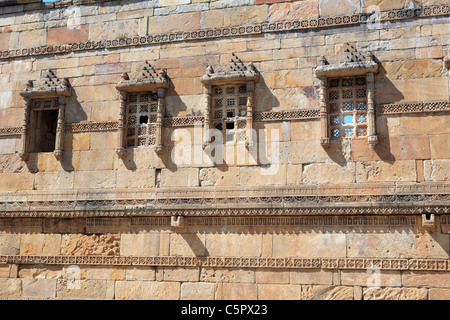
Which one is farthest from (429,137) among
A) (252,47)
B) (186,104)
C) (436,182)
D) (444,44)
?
(186,104)

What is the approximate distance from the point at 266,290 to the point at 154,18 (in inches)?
185

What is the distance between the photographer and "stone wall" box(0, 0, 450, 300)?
7500 mm

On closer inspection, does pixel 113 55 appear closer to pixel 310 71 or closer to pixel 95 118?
pixel 95 118

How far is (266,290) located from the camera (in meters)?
7.72

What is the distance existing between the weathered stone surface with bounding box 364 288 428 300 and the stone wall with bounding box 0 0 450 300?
0.02m

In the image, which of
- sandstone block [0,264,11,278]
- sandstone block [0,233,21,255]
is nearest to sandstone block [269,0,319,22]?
sandstone block [0,233,21,255]

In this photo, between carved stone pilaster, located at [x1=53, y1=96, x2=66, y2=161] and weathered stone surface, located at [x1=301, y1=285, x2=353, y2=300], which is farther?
carved stone pilaster, located at [x1=53, y1=96, x2=66, y2=161]

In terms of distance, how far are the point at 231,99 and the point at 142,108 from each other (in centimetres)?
147

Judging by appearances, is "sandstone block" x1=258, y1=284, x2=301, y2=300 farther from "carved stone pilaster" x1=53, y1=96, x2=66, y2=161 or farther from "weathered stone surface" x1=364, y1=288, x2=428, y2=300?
"carved stone pilaster" x1=53, y1=96, x2=66, y2=161

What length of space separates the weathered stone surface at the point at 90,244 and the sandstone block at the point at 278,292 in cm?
227

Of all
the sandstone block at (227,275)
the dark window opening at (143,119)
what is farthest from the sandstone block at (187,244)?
the dark window opening at (143,119)

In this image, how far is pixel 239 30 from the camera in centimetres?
869

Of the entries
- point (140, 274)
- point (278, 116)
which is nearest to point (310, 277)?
point (278, 116)

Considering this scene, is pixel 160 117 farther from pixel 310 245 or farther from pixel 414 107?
pixel 414 107
